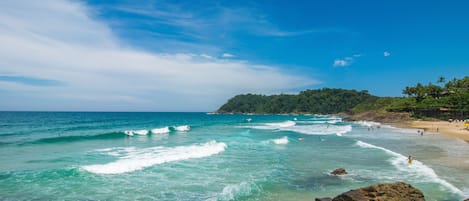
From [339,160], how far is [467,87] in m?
84.4

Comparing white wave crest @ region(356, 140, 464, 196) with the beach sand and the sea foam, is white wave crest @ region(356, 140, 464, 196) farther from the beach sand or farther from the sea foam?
the beach sand

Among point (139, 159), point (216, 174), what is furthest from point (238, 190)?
point (139, 159)

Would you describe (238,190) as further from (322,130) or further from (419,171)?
A: (322,130)

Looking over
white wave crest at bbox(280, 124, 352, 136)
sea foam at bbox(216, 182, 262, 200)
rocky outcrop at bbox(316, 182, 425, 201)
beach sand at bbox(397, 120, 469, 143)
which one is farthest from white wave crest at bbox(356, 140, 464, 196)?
white wave crest at bbox(280, 124, 352, 136)

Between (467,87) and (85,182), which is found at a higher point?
(467,87)

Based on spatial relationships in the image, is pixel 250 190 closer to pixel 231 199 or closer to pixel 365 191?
pixel 231 199

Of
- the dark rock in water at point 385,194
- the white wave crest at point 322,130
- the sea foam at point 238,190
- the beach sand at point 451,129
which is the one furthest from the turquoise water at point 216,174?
the white wave crest at point 322,130

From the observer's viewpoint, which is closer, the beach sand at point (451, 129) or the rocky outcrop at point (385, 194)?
the rocky outcrop at point (385, 194)

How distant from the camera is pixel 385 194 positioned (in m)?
9.62

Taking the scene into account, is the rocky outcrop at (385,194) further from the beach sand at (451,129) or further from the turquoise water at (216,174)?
the beach sand at (451,129)

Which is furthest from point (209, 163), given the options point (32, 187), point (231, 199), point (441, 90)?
point (441, 90)

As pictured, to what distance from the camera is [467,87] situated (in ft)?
279

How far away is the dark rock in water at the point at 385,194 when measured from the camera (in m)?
9.55

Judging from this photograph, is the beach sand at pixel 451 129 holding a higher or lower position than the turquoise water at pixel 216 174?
higher
